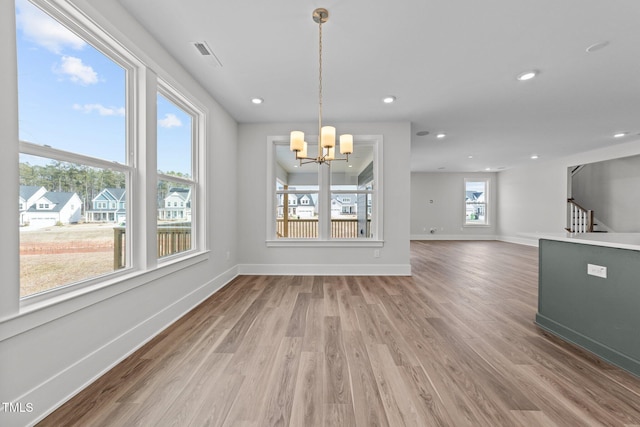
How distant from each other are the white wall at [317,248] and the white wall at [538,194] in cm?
377

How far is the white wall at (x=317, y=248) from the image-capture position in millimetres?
4164

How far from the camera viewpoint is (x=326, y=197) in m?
4.32

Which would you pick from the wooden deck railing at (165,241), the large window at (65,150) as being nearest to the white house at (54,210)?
the large window at (65,150)

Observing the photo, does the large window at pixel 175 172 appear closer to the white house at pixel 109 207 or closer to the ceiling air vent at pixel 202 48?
the white house at pixel 109 207

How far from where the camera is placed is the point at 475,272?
14.8ft

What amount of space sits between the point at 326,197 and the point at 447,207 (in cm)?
693

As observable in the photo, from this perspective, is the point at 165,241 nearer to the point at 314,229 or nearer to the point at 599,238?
the point at 314,229

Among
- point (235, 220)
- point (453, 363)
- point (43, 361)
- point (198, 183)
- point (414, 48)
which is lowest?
point (453, 363)

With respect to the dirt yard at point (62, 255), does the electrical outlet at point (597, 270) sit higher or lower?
lower

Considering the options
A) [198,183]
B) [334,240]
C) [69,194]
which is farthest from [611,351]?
[198,183]

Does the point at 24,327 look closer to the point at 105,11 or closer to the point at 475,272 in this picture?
the point at 105,11

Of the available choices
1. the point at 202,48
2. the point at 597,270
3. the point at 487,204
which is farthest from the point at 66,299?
the point at 487,204

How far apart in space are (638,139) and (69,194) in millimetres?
9042

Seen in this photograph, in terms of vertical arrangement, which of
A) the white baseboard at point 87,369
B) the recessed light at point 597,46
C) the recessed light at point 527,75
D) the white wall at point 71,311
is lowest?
the white baseboard at point 87,369
